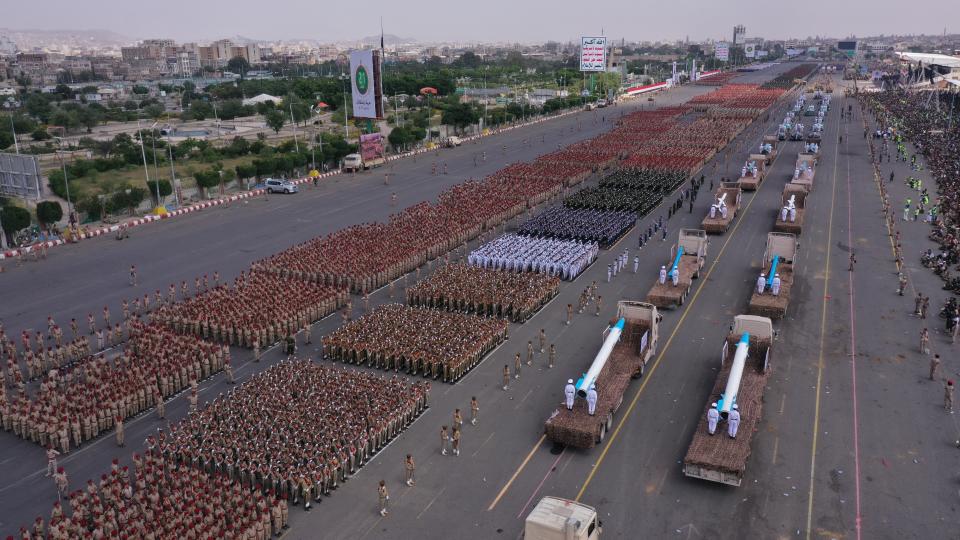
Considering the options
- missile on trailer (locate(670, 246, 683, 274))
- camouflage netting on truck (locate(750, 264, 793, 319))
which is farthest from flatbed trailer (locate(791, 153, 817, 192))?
camouflage netting on truck (locate(750, 264, 793, 319))

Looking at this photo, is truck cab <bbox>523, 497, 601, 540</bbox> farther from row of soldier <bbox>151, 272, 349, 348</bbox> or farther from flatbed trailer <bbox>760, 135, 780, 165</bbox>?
flatbed trailer <bbox>760, 135, 780, 165</bbox>

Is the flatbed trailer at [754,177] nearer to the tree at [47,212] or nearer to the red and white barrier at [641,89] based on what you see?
the tree at [47,212]

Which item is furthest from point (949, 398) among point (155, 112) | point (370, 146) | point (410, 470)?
point (155, 112)

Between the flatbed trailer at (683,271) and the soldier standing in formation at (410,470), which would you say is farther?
the flatbed trailer at (683,271)

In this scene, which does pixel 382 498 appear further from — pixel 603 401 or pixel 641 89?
pixel 641 89

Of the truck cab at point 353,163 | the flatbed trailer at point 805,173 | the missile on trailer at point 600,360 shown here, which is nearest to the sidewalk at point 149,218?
the truck cab at point 353,163
